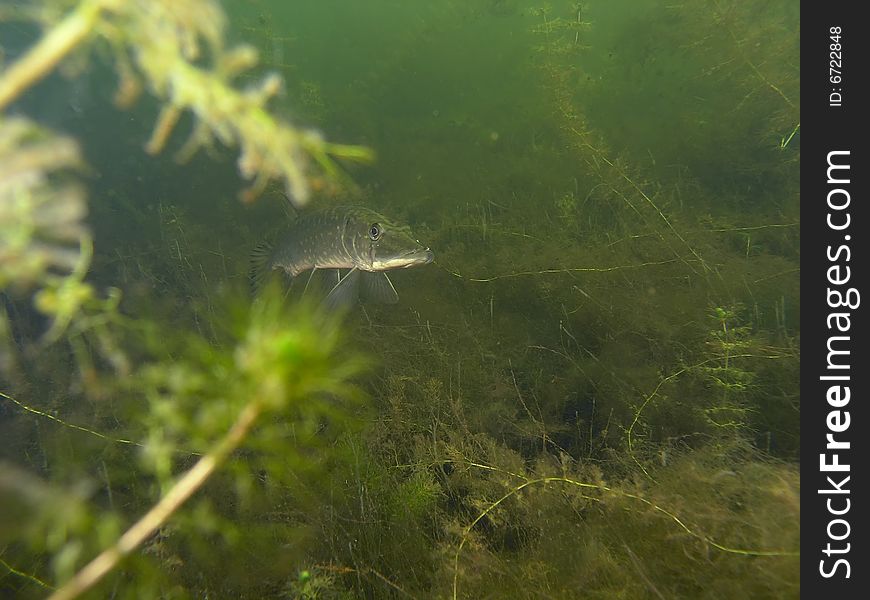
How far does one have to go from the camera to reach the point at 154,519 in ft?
4.40

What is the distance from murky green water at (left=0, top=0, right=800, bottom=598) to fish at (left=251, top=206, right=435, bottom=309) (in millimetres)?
823

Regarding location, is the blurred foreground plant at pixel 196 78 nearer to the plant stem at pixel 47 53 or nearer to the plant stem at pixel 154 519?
the plant stem at pixel 47 53

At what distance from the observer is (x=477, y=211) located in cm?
912

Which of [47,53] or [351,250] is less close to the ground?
[47,53]

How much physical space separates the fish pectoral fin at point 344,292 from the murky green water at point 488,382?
23.4 inches

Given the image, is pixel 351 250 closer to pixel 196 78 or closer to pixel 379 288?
pixel 379 288

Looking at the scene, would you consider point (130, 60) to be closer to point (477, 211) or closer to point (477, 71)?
point (477, 211)

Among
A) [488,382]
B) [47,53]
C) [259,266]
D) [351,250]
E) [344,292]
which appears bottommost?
[488,382]

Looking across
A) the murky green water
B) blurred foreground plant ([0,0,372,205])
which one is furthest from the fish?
blurred foreground plant ([0,0,372,205])

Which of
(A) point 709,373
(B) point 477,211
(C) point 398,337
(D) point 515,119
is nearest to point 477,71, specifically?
(D) point 515,119

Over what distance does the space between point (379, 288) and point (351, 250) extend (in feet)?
1.66

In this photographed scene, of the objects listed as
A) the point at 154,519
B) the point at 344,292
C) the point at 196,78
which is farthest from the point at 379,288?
the point at 154,519

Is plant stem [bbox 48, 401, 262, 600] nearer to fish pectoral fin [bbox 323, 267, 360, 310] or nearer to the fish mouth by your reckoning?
the fish mouth

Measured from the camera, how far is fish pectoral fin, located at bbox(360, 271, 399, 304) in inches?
197
